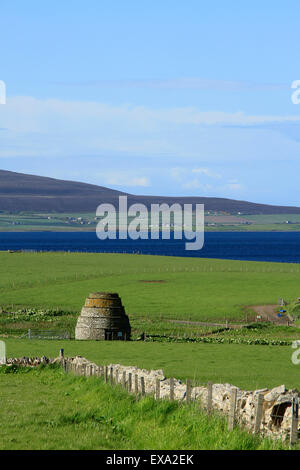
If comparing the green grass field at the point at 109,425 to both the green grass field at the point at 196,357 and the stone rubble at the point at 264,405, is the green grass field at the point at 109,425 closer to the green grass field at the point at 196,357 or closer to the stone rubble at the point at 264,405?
the stone rubble at the point at 264,405

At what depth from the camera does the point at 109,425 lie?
24703mm

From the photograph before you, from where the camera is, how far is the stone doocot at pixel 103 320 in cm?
7156

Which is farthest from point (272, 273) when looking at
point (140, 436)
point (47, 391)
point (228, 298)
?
point (140, 436)

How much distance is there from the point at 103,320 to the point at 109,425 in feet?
154

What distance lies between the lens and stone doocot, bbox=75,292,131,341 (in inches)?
2817

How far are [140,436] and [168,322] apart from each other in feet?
207

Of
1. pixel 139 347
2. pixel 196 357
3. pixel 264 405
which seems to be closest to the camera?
pixel 264 405

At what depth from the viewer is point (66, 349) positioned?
61.1 m

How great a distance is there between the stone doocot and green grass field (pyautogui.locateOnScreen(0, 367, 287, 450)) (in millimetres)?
38732

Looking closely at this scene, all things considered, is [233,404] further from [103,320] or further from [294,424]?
[103,320]

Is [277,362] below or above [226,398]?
below

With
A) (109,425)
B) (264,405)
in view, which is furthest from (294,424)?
(109,425)

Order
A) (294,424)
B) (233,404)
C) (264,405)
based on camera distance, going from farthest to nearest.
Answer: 1. (264,405)
2. (233,404)
3. (294,424)
